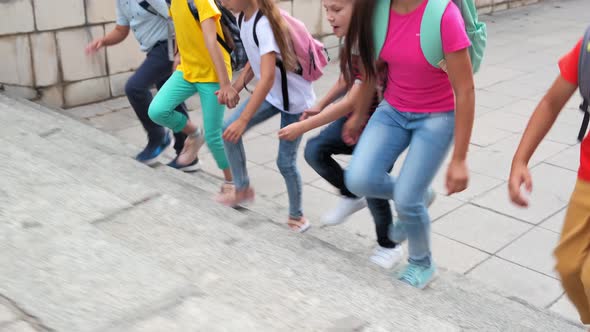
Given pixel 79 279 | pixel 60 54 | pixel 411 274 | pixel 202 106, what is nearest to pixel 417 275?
pixel 411 274

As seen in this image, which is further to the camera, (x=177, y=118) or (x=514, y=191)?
(x=177, y=118)

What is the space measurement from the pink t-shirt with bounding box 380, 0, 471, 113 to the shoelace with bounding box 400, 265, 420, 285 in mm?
664

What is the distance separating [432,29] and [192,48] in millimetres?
1684

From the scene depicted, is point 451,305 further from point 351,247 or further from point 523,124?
point 523,124

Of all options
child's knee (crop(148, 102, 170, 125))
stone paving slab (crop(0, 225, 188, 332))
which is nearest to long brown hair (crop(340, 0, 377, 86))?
stone paving slab (crop(0, 225, 188, 332))

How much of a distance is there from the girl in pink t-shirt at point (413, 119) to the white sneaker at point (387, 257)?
0.92 ft

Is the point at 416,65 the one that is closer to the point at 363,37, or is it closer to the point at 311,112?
the point at 363,37

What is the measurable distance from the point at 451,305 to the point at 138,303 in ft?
3.96

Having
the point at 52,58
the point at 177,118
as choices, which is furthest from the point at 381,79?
the point at 52,58

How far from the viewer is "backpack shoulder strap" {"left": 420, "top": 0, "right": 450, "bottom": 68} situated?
2459mm

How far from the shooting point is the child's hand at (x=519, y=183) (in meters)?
2.29

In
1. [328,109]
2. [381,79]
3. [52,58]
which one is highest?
[381,79]

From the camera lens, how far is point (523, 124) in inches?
228

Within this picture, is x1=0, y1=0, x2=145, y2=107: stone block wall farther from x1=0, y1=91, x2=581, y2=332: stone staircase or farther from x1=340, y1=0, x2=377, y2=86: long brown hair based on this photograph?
x1=340, y1=0, x2=377, y2=86: long brown hair
